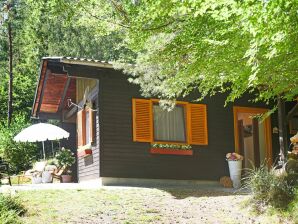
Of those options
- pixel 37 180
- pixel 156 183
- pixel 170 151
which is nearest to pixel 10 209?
pixel 156 183

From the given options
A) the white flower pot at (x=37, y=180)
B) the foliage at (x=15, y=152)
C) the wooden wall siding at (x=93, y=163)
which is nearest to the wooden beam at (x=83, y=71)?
the wooden wall siding at (x=93, y=163)

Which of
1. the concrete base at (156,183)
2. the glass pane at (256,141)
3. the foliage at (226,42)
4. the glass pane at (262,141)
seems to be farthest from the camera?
the glass pane at (262,141)

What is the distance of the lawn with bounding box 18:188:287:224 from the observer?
7324 millimetres

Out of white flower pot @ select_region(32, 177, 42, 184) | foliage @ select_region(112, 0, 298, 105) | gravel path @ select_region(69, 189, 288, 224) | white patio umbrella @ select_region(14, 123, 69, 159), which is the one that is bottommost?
gravel path @ select_region(69, 189, 288, 224)

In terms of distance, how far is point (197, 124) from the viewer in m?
13.0

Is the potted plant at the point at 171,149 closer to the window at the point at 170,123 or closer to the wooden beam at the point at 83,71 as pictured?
the window at the point at 170,123

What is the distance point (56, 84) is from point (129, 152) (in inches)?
168

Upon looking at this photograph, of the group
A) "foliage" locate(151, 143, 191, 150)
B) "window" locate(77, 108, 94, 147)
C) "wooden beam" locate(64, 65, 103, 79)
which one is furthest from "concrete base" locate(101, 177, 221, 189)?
Answer: "wooden beam" locate(64, 65, 103, 79)

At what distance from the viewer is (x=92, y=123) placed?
12.3m

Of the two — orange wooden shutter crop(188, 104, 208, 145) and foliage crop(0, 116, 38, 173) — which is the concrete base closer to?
orange wooden shutter crop(188, 104, 208, 145)

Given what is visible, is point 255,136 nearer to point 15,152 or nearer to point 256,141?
point 256,141

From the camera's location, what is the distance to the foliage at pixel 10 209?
20.9 feet

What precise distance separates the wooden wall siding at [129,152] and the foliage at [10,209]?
4.30 metres

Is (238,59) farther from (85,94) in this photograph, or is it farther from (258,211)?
(85,94)
